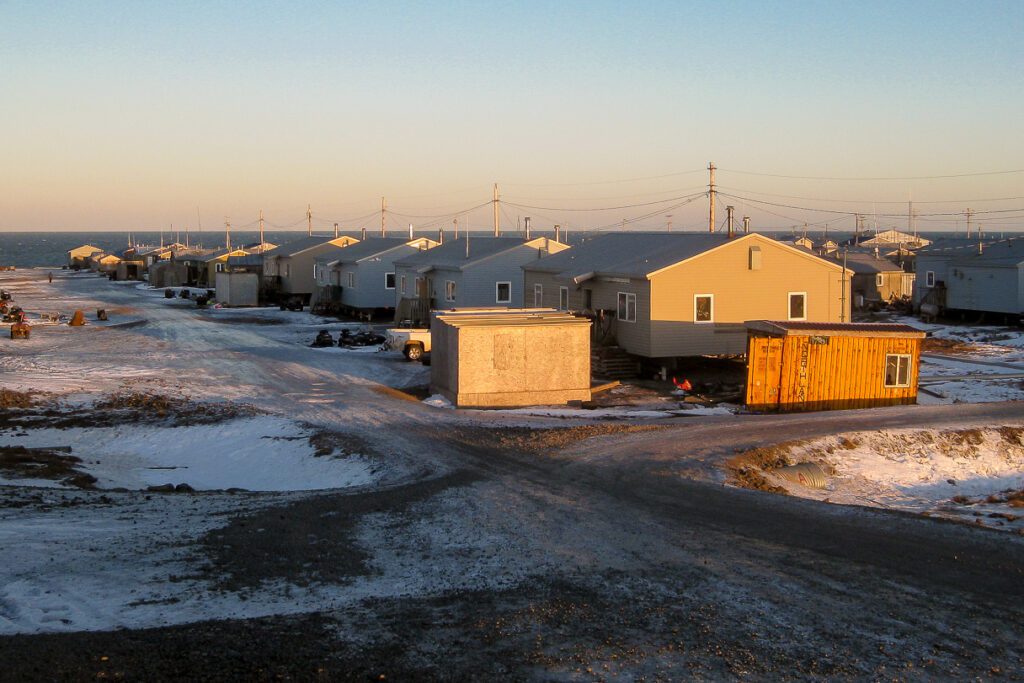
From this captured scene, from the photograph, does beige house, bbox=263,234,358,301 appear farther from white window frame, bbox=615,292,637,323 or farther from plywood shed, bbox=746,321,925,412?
plywood shed, bbox=746,321,925,412

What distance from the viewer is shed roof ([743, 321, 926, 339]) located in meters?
25.6

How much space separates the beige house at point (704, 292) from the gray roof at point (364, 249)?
992 inches

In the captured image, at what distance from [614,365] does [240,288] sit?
41390 mm

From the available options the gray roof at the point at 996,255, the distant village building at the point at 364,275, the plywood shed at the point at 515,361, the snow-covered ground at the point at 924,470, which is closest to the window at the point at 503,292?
Result: the distant village building at the point at 364,275

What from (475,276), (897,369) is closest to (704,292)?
(897,369)

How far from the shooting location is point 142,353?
3959cm

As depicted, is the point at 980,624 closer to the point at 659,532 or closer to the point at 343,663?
the point at 659,532

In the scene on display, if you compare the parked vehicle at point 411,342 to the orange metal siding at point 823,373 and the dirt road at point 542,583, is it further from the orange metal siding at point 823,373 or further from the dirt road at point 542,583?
the dirt road at point 542,583

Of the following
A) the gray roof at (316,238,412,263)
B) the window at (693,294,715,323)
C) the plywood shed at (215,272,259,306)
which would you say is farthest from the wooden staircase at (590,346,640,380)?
the plywood shed at (215,272,259,306)

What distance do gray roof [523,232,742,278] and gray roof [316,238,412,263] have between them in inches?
764

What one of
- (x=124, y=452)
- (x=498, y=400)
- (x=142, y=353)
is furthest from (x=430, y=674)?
(x=142, y=353)

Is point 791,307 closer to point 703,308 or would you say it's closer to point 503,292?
point 703,308

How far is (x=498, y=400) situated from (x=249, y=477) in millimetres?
8147

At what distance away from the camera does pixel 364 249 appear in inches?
2341
